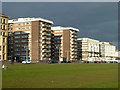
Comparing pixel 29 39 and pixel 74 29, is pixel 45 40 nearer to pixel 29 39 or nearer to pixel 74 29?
pixel 29 39

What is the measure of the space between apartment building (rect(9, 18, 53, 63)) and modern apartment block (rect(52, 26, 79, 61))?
23.7 meters

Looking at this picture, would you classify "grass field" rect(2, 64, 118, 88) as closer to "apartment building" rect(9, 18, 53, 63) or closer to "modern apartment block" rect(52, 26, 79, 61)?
"apartment building" rect(9, 18, 53, 63)

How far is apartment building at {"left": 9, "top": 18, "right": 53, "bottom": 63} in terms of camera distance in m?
131

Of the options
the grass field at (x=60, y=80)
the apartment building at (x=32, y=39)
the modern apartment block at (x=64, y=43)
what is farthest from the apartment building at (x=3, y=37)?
the grass field at (x=60, y=80)

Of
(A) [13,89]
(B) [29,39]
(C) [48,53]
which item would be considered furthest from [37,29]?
(A) [13,89]

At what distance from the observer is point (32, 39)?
132125mm

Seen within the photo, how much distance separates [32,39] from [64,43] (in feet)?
123

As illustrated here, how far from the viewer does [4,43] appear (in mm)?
100375


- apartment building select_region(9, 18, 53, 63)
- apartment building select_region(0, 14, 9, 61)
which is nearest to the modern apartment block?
apartment building select_region(9, 18, 53, 63)

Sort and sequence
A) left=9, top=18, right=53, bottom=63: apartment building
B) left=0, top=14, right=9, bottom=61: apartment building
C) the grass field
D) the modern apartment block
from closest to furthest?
1. the grass field
2. left=0, top=14, right=9, bottom=61: apartment building
3. left=9, top=18, right=53, bottom=63: apartment building
4. the modern apartment block

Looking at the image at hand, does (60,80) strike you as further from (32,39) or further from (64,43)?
(64,43)

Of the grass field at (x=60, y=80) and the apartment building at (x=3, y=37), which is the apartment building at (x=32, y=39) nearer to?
the apartment building at (x=3, y=37)

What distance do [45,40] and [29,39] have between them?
10511mm

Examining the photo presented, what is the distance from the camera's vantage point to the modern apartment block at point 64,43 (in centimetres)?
16125
